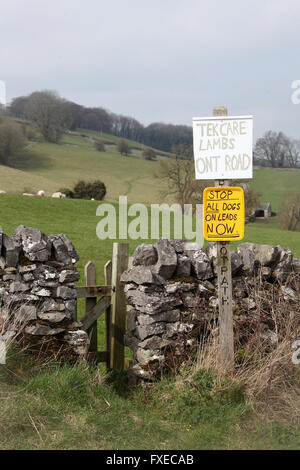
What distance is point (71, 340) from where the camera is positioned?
5.62 metres

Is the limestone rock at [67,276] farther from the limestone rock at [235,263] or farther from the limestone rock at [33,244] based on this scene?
the limestone rock at [235,263]

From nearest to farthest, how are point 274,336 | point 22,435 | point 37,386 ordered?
1. point 22,435
2. point 37,386
3. point 274,336

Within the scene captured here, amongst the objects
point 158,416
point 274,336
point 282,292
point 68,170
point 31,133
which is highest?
point 31,133

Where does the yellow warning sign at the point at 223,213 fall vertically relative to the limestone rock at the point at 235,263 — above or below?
above

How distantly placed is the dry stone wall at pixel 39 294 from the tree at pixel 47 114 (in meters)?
104

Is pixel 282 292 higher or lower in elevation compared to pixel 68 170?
lower

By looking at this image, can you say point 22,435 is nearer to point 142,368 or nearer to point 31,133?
point 142,368

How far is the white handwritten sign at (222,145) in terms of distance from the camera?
5.72 metres

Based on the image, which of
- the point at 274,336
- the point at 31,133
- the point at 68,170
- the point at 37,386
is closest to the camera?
the point at 37,386

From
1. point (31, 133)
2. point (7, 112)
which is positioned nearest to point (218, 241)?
point (31, 133)

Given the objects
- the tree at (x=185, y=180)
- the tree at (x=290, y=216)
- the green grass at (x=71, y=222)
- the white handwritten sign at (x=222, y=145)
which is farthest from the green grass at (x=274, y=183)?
the white handwritten sign at (x=222, y=145)

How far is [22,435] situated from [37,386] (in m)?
0.66

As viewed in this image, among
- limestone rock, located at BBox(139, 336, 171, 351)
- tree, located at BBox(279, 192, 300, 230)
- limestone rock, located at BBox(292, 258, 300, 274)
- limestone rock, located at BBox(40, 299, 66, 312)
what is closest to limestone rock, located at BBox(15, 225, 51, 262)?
limestone rock, located at BBox(40, 299, 66, 312)

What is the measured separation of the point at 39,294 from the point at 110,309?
122cm
